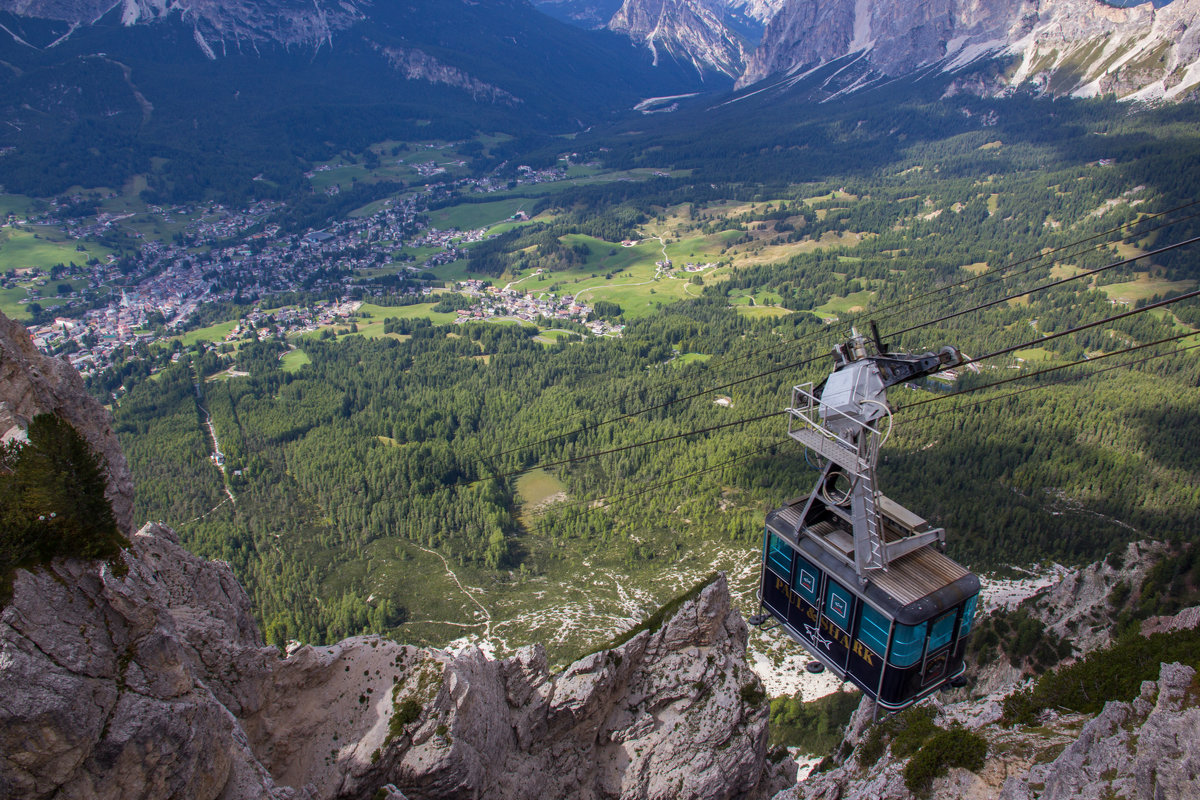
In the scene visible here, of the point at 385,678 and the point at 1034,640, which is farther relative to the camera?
the point at 1034,640

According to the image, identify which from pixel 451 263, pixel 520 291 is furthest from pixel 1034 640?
pixel 451 263

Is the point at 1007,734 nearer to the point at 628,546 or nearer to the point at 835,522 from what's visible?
the point at 835,522

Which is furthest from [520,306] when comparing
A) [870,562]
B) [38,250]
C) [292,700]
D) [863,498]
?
[870,562]

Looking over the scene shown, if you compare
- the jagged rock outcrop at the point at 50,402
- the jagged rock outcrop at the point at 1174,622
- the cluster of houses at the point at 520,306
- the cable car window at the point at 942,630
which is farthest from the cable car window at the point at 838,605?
the cluster of houses at the point at 520,306

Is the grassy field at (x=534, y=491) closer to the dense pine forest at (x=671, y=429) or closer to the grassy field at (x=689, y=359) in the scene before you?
the dense pine forest at (x=671, y=429)

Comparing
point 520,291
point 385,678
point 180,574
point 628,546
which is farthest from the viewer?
point 520,291

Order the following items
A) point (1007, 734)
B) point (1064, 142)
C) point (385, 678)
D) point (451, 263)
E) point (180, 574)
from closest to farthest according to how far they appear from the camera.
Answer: point (180, 574) < point (385, 678) < point (1007, 734) < point (451, 263) < point (1064, 142)
